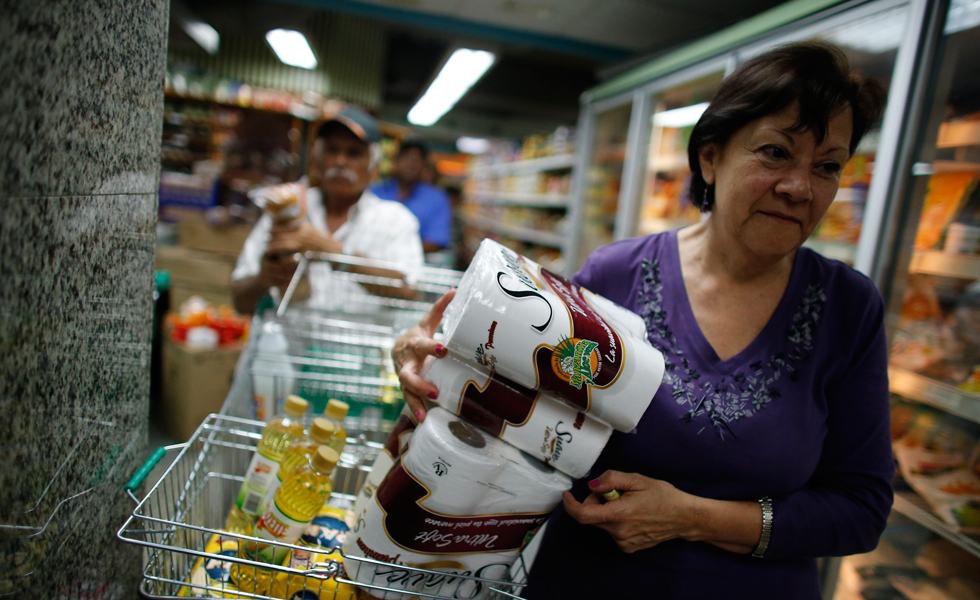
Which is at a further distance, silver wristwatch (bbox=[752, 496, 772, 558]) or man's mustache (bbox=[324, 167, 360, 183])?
man's mustache (bbox=[324, 167, 360, 183])

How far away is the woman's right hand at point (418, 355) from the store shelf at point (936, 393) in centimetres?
129

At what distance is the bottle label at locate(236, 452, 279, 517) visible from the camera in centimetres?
106

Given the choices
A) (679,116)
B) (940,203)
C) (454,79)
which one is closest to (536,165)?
(454,79)

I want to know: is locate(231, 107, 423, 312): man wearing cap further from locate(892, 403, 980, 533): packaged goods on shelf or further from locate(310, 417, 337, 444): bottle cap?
locate(892, 403, 980, 533): packaged goods on shelf

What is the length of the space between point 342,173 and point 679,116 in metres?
2.48

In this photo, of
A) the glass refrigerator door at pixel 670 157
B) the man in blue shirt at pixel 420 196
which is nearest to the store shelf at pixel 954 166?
the glass refrigerator door at pixel 670 157

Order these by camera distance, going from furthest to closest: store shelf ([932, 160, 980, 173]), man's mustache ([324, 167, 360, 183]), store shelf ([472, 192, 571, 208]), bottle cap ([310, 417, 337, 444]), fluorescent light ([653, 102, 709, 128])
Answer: store shelf ([472, 192, 571, 208])
fluorescent light ([653, 102, 709, 128])
man's mustache ([324, 167, 360, 183])
store shelf ([932, 160, 980, 173])
bottle cap ([310, 417, 337, 444])

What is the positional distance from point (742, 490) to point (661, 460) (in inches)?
7.1

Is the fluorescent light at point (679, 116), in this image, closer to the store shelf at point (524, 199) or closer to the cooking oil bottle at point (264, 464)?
the store shelf at point (524, 199)

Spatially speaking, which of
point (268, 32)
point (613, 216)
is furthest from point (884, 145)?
point (268, 32)

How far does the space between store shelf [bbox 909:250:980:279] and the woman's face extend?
98 cm

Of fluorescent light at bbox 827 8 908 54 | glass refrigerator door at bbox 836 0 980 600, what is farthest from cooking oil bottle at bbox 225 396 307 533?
fluorescent light at bbox 827 8 908 54

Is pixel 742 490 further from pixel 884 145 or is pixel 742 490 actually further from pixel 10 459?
pixel 884 145

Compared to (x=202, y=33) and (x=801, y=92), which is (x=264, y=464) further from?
(x=202, y=33)
